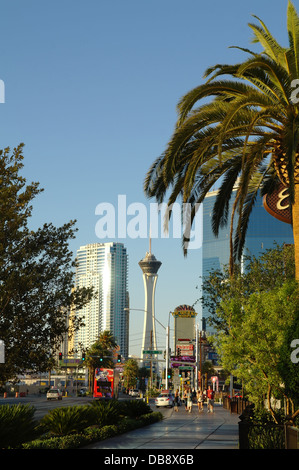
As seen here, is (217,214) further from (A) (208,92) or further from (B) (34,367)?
(B) (34,367)

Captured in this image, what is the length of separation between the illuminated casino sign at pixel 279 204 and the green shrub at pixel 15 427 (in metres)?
11.0

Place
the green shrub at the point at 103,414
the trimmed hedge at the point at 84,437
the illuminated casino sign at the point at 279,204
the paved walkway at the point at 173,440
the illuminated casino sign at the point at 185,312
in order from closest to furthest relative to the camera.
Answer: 1. the trimmed hedge at the point at 84,437
2. the paved walkway at the point at 173,440
3. the illuminated casino sign at the point at 279,204
4. the green shrub at the point at 103,414
5. the illuminated casino sign at the point at 185,312

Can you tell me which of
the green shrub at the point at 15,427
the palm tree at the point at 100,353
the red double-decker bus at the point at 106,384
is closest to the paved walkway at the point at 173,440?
the green shrub at the point at 15,427

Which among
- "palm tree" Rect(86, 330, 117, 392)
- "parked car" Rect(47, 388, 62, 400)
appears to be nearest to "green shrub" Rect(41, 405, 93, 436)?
"parked car" Rect(47, 388, 62, 400)

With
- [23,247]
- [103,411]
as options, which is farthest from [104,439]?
[23,247]

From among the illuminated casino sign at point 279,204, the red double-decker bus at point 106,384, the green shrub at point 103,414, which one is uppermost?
the illuminated casino sign at point 279,204

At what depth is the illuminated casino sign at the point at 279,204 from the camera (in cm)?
2294

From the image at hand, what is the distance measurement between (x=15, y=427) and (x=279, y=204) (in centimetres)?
1201

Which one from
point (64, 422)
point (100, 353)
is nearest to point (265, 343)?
point (64, 422)

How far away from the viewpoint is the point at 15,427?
16.8 meters

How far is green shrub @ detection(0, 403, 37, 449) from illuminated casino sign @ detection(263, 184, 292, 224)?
11.0 m

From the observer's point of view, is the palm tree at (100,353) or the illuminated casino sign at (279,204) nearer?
the illuminated casino sign at (279,204)

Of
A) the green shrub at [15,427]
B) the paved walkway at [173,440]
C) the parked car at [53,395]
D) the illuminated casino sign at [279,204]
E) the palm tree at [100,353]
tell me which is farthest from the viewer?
the palm tree at [100,353]

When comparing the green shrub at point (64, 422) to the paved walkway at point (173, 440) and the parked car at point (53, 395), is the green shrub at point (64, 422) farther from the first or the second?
the parked car at point (53, 395)
